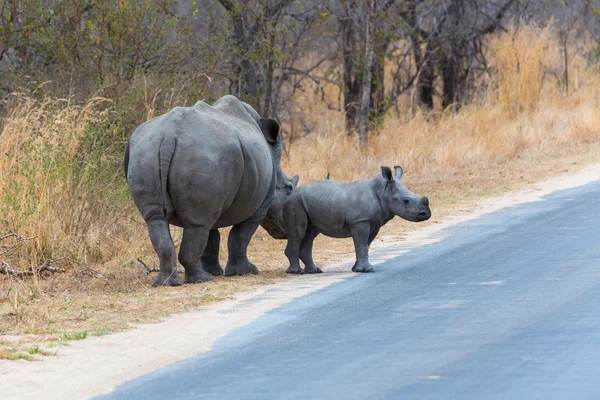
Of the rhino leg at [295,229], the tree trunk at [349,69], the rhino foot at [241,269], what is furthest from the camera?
the tree trunk at [349,69]

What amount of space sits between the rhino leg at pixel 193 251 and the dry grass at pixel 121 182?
0.17 meters

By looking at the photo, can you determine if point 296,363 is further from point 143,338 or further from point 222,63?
point 222,63

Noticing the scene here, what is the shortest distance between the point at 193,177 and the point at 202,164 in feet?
0.40

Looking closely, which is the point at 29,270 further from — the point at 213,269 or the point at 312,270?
the point at 312,270

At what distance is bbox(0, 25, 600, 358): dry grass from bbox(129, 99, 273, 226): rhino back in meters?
0.64

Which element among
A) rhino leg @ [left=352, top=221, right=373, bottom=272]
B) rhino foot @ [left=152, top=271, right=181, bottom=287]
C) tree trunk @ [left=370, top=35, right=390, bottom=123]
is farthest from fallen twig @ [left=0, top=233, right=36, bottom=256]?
tree trunk @ [left=370, top=35, right=390, bottom=123]

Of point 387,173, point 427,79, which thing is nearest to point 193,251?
point 387,173

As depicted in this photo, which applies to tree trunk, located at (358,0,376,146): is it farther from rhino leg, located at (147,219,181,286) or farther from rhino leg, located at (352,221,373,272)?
rhino leg, located at (147,219,181,286)

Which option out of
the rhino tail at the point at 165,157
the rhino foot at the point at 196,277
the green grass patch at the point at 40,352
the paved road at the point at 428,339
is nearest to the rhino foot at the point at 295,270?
the paved road at the point at 428,339

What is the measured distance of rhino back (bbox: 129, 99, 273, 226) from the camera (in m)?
9.52

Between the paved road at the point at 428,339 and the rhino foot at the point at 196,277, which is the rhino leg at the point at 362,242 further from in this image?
the rhino foot at the point at 196,277

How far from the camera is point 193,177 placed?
9.52 m

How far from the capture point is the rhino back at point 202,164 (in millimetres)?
9516

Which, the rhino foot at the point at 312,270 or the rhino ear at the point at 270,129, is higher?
the rhino ear at the point at 270,129
